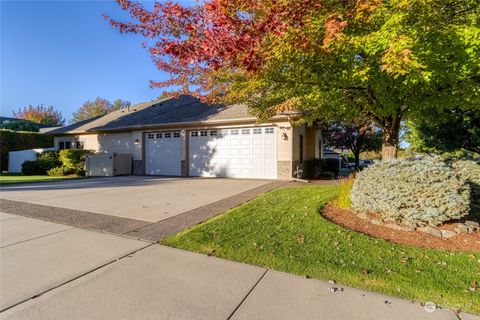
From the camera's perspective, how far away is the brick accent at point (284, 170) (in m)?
12.7

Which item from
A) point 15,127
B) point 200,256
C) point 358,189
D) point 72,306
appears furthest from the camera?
point 15,127

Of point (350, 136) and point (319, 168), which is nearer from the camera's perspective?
point (319, 168)

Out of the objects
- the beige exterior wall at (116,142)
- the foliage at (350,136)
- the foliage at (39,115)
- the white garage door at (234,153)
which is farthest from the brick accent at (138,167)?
the foliage at (39,115)

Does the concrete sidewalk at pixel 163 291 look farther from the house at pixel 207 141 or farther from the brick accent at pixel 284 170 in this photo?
the brick accent at pixel 284 170

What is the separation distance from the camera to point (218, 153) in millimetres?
14625

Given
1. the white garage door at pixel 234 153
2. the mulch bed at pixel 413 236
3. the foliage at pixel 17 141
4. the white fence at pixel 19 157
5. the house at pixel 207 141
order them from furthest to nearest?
the foliage at pixel 17 141, the white fence at pixel 19 157, the white garage door at pixel 234 153, the house at pixel 207 141, the mulch bed at pixel 413 236

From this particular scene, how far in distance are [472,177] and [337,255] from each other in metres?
4.10

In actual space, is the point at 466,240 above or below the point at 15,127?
below

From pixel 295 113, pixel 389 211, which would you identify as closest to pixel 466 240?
pixel 389 211

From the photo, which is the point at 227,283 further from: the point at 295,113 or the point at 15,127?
the point at 15,127

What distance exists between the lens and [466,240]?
4.65 metres

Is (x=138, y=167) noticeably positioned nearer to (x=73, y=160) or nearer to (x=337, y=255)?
(x=73, y=160)

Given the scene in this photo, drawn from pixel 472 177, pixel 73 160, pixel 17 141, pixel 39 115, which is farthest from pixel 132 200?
pixel 39 115

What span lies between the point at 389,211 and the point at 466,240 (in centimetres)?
120
